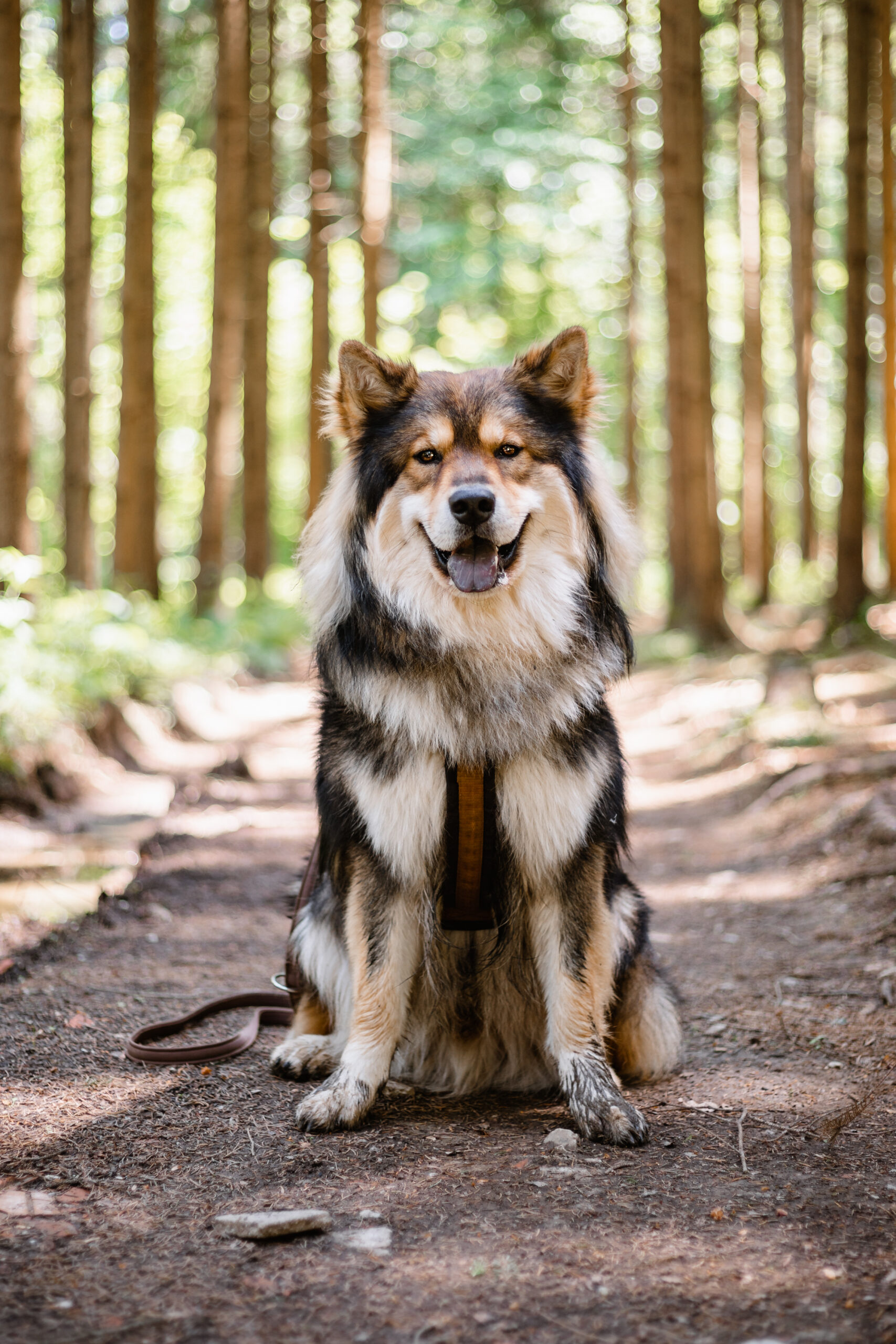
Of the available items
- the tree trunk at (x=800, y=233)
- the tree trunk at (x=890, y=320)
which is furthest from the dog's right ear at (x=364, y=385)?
the tree trunk at (x=800, y=233)

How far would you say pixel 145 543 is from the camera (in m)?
13.8

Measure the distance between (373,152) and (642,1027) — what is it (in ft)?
47.6

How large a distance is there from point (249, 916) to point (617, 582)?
301 cm

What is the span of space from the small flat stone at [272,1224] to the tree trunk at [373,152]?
13642 mm

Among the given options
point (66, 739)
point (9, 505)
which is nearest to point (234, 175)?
point (9, 505)

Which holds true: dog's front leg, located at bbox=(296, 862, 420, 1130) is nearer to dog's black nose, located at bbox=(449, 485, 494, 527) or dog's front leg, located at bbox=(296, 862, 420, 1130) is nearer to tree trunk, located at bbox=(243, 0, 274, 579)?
dog's black nose, located at bbox=(449, 485, 494, 527)

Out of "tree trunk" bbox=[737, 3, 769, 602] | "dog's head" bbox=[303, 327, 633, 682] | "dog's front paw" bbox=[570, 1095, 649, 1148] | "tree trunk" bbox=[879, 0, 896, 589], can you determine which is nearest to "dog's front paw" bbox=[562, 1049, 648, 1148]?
"dog's front paw" bbox=[570, 1095, 649, 1148]

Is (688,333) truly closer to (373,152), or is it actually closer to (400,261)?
(373,152)

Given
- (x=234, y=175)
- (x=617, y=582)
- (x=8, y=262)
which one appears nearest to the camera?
(x=617, y=582)

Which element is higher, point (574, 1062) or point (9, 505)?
point (9, 505)

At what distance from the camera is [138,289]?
1305 centimetres

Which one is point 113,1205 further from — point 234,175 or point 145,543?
point 234,175

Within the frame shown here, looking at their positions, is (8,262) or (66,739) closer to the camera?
(66,739)

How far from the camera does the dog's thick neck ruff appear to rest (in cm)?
314
